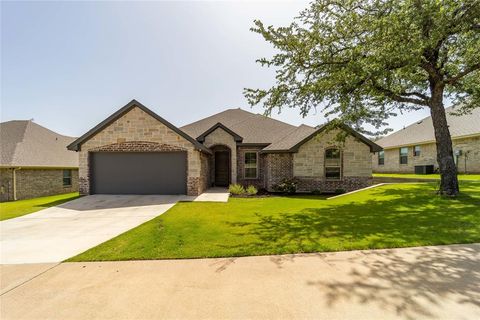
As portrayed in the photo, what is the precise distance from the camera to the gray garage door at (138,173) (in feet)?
43.2

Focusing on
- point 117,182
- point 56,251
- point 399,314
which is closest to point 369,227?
point 399,314

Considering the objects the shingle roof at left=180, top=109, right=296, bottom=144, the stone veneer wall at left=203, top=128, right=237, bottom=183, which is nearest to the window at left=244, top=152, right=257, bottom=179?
the stone veneer wall at left=203, top=128, right=237, bottom=183

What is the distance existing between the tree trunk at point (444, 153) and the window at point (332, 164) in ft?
17.6

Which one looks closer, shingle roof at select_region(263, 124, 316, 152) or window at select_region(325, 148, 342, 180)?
window at select_region(325, 148, 342, 180)

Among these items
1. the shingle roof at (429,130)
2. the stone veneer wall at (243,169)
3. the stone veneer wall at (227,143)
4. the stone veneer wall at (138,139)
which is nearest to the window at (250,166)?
the stone veneer wall at (243,169)

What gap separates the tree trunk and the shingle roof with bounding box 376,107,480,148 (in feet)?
22.0

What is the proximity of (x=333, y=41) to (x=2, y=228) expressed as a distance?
44.0 ft

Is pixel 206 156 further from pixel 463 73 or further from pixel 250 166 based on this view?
pixel 463 73

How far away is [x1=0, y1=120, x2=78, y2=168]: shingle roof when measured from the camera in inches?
645

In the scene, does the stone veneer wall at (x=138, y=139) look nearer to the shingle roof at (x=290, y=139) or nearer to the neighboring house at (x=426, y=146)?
the shingle roof at (x=290, y=139)

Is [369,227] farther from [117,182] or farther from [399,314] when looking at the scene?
[117,182]

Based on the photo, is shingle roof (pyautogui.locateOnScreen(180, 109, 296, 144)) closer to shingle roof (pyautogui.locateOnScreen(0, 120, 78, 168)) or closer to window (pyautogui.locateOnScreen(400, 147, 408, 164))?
shingle roof (pyautogui.locateOnScreen(0, 120, 78, 168))

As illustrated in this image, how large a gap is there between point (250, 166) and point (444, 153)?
36.1ft

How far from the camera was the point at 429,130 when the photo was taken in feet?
78.1
